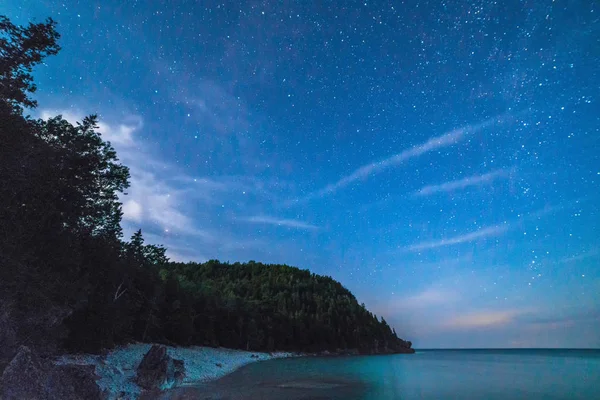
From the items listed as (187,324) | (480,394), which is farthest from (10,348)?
(187,324)

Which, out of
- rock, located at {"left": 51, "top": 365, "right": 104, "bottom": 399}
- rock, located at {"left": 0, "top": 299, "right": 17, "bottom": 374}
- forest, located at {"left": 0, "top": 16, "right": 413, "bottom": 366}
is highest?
forest, located at {"left": 0, "top": 16, "right": 413, "bottom": 366}

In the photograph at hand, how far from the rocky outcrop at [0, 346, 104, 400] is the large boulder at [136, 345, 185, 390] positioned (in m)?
9.83

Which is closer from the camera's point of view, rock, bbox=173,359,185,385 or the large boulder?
the large boulder

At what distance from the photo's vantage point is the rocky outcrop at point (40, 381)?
13.9 m

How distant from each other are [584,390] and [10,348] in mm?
63983

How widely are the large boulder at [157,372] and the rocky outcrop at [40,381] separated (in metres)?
9.83

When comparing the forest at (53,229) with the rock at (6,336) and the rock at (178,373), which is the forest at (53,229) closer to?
the rock at (6,336)

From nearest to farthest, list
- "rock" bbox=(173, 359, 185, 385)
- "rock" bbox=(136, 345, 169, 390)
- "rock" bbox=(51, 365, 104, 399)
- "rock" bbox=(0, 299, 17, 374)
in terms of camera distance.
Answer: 1. "rock" bbox=(51, 365, 104, 399)
2. "rock" bbox=(0, 299, 17, 374)
3. "rock" bbox=(136, 345, 169, 390)
4. "rock" bbox=(173, 359, 185, 385)

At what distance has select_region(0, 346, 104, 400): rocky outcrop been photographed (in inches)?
546

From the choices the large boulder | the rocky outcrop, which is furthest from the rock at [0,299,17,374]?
the large boulder

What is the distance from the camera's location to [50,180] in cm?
2269

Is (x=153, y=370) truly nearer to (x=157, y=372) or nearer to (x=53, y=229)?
(x=157, y=372)

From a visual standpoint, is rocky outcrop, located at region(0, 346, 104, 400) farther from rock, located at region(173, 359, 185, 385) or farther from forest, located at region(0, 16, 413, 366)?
rock, located at region(173, 359, 185, 385)

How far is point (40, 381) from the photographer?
583 inches
